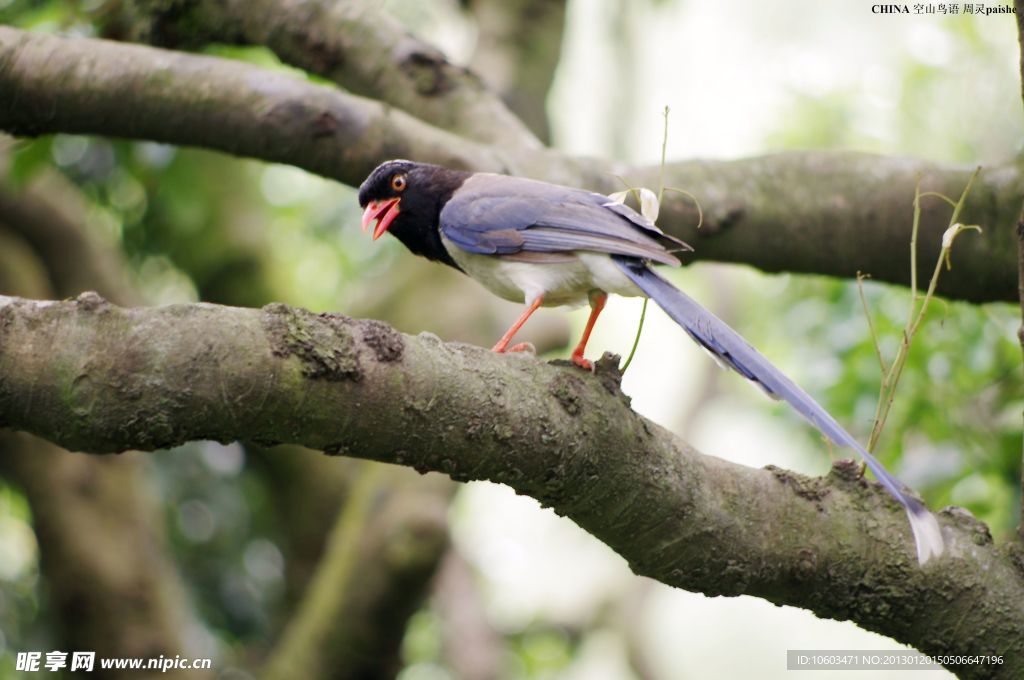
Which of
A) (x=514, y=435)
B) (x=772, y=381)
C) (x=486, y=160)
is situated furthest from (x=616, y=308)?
(x=514, y=435)

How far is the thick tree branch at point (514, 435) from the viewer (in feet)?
6.34

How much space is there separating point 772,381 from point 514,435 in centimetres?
73

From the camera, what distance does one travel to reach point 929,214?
3871 millimetres

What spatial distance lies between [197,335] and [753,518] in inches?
54.7

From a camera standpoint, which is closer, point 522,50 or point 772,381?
point 772,381

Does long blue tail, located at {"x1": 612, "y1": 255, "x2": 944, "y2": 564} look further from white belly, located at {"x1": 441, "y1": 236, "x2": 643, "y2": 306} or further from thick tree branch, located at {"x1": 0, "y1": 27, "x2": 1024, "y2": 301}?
thick tree branch, located at {"x1": 0, "y1": 27, "x2": 1024, "y2": 301}

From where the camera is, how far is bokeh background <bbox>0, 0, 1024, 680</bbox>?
466 centimetres

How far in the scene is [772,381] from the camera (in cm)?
260

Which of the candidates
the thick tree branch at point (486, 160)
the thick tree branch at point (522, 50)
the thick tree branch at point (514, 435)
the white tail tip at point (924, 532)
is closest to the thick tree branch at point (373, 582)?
the thick tree branch at point (486, 160)

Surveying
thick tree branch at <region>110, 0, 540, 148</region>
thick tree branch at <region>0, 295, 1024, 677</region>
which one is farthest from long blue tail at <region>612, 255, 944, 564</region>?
thick tree branch at <region>110, 0, 540, 148</region>

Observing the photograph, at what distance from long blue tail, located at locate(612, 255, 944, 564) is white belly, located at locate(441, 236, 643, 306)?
17cm

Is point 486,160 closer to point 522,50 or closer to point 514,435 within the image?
point 514,435

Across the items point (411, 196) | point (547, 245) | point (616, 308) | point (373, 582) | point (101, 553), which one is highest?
point (547, 245)

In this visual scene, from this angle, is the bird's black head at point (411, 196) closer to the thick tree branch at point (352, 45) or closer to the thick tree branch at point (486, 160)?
the thick tree branch at point (486, 160)
